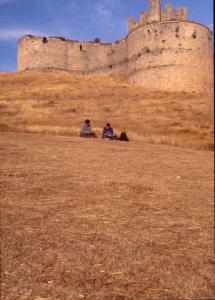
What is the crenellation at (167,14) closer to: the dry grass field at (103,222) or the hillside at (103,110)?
the hillside at (103,110)

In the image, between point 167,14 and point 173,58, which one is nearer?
point 173,58

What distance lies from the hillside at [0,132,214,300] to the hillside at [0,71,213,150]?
41.0ft

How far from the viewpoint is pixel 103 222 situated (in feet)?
24.9

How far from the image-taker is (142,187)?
10.9 m

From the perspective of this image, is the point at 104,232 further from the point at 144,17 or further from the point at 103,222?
the point at 144,17

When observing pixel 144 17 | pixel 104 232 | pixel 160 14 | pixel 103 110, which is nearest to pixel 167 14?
pixel 160 14

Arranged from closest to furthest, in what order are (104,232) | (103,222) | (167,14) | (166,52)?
(104,232) < (103,222) < (166,52) < (167,14)

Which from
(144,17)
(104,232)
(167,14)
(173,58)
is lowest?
(104,232)

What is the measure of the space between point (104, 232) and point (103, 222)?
0.58 metres

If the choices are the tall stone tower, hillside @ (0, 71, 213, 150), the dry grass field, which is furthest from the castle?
the dry grass field

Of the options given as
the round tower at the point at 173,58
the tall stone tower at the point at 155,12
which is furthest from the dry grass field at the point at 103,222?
the tall stone tower at the point at 155,12

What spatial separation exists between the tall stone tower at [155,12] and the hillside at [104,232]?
38.4 metres

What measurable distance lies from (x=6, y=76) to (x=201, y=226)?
45.5 metres

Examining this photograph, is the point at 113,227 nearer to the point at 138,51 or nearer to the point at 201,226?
the point at 201,226
